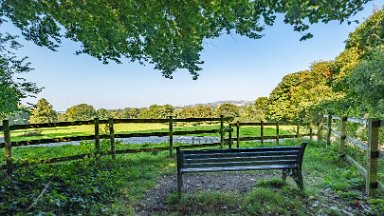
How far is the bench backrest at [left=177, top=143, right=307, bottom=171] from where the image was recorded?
4.56 metres

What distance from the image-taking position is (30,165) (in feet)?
17.9

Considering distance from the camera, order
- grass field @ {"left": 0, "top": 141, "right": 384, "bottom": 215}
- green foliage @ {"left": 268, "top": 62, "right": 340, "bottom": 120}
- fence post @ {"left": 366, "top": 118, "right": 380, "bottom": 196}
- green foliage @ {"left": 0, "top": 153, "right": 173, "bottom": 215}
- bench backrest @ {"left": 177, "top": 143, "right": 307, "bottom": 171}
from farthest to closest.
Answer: green foliage @ {"left": 268, "top": 62, "right": 340, "bottom": 120} → fence post @ {"left": 366, "top": 118, "right": 380, "bottom": 196} → bench backrest @ {"left": 177, "top": 143, "right": 307, "bottom": 171} → grass field @ {"left": 0, "top": 141, "right": 384, "bottom": 215} → green foliage @ {"left": 0, "top": 153, "right": 173, "bottom": 215}

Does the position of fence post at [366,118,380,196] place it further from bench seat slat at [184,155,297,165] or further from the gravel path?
the gravel path

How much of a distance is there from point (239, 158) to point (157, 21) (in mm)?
2966

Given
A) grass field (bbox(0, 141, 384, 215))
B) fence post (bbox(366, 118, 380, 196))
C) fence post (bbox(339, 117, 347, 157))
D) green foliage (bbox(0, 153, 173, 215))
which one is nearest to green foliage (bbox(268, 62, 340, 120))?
fence post (bbox(339, 117, 347, 157))

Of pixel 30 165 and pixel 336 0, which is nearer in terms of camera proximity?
pixel 336 0

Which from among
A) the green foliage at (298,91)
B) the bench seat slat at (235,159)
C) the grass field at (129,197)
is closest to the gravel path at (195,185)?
the grass field at (129,197)

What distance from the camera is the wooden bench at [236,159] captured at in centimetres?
456

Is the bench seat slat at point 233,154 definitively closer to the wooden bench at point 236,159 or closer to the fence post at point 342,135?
the wooden bench at point 236,159

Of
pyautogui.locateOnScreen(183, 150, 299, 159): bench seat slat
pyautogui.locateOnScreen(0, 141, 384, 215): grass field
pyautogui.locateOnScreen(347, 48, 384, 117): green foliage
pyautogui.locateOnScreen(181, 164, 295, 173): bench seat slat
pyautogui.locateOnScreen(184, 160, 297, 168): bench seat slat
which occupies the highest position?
pyautogui.locateOnScreen(347, 48, 384, 117): green foliage

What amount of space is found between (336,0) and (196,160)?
334cm

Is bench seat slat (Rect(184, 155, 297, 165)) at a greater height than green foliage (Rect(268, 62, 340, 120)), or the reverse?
green foliage (Rect(268, 62, 340, 120))

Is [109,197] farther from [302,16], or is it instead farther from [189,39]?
[302,16]

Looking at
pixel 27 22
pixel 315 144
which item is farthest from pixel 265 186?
pixel 315 144
